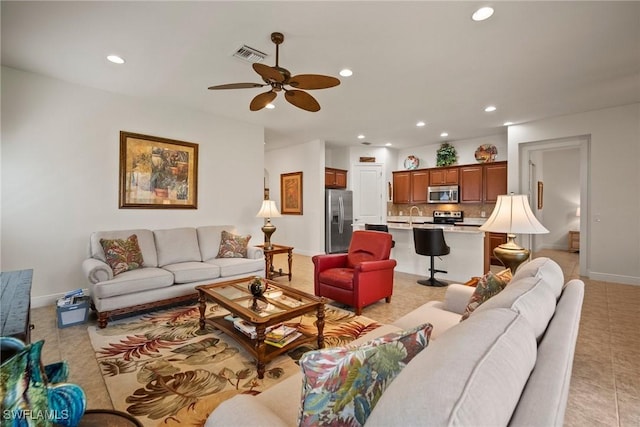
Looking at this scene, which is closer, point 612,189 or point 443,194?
point 612,189

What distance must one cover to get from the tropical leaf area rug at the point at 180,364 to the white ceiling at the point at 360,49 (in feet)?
8.99

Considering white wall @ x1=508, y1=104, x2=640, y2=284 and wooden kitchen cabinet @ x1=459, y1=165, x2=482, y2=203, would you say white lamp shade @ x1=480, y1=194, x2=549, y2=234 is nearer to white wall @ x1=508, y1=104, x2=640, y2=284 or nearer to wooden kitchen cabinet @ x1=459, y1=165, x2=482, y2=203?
white wall @ x1=508, y1=104, x2=640, y2=284

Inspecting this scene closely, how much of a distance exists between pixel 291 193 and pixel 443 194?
371 centimetres

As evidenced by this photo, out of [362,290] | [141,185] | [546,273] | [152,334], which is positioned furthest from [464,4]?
[141,185]

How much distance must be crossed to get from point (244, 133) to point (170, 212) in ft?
6.20

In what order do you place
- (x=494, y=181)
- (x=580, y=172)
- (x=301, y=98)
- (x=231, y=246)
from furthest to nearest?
(x=494, y=181), (x=580, y=172), (x=231, y=246), (x=301, y=98)

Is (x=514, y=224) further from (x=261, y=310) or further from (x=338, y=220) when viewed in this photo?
(x=338, y=220)

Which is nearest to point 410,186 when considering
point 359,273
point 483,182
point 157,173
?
point 483,182

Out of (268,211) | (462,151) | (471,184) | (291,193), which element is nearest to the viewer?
(268,211)

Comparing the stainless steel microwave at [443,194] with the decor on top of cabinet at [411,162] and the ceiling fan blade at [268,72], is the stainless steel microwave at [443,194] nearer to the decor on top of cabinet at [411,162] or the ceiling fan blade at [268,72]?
the decor on top of cabinet at [411,162]

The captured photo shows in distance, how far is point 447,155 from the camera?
22.2 ft

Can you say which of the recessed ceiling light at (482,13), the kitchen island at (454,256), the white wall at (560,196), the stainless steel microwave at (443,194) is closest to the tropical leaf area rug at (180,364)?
the kitchen island at (454,256)

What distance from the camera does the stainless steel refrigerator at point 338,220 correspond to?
6.60 meters

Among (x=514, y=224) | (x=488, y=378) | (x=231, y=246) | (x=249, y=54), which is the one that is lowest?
(x=231, y=246)
